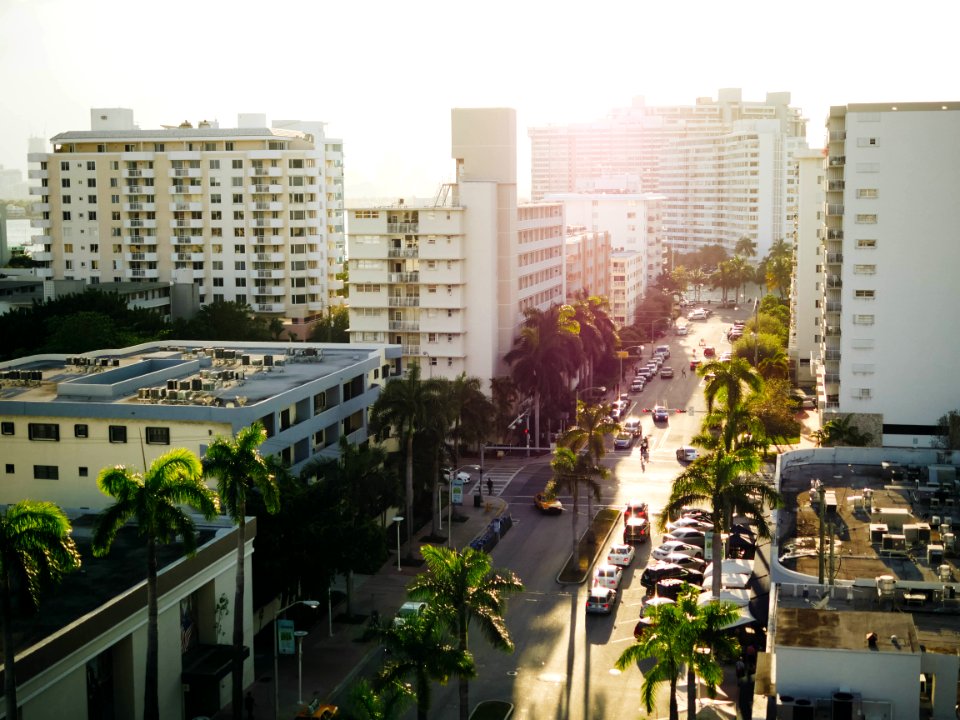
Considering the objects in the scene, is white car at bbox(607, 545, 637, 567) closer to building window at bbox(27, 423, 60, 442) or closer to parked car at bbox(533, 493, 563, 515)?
parked car at bbox(533, 493, 563, 515)

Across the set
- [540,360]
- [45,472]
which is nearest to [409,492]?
[45,472]

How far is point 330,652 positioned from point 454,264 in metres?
44.2

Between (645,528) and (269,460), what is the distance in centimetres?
2493

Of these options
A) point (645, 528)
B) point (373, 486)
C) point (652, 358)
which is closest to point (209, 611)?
point (373, 486)

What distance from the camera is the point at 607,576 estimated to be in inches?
2215

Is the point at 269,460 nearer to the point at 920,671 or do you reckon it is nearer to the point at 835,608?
the point at 835,608

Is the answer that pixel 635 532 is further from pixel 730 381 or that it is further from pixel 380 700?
pixel 380 700

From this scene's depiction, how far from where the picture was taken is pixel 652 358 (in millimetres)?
132375

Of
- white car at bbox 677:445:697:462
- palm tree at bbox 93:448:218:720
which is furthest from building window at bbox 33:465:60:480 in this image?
white car at bbox 677:445:697:462

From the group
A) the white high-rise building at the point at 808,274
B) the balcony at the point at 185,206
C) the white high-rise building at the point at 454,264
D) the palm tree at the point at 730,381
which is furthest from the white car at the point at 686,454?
the balcony at the point at 185,206

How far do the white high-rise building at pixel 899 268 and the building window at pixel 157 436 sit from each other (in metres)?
43.9

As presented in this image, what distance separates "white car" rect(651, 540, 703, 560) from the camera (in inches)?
2336

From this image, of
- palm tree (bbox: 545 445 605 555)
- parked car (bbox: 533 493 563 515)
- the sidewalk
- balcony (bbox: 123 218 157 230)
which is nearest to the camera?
the sidewalk

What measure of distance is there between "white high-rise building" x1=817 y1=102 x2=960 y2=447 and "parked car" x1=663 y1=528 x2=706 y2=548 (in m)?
19.5
